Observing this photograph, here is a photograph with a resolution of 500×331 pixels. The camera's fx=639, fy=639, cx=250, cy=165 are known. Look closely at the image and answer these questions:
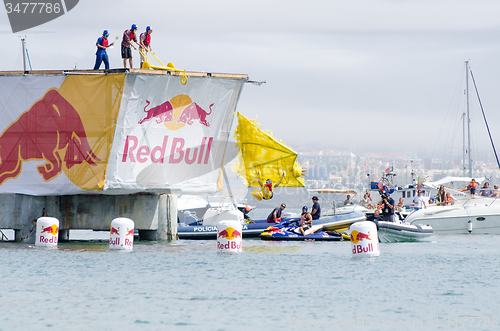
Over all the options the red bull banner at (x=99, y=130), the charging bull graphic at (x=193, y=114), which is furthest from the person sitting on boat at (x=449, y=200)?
the charging bull graphic at (x=193, y=114)

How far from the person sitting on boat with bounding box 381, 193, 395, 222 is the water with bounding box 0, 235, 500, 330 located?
1.94 m

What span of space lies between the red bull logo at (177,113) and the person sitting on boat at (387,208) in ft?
27.0

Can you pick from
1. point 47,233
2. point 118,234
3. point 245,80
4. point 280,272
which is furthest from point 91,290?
point 245,80

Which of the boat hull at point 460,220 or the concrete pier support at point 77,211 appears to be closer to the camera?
the concrete pier support at point 77,211

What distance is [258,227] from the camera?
29.1 m

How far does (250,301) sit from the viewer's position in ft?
47.6

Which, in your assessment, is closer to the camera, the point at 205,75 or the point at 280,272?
the point at 280,272

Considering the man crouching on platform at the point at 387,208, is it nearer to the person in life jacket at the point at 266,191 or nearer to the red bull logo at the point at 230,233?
the person in life jacket at the point at 266,191

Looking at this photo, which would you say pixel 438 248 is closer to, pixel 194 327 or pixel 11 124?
pixel 194 327

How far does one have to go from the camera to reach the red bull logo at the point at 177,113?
2616 cm

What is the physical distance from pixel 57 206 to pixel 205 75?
837cm

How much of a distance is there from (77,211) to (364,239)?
1276 cm

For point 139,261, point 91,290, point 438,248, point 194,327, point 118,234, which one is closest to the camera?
point 194,327

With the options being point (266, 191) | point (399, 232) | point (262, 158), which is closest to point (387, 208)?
point (399, 232)
